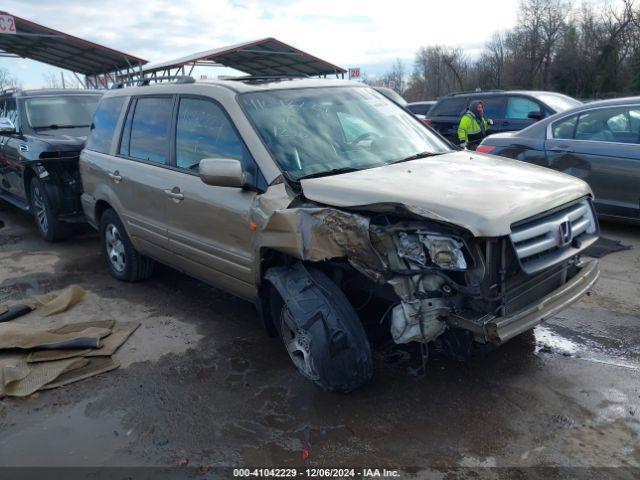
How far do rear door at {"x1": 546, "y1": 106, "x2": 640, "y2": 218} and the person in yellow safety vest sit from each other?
3.43 meters

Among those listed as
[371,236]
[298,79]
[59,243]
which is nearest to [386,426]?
[371,236]

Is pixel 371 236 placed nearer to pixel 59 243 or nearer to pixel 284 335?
pixel 284 335

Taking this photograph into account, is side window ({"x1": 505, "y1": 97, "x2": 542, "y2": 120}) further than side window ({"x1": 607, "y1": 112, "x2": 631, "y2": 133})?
Yes

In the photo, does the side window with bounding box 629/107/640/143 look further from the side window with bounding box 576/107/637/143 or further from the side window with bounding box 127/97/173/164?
the side window with bounding box 127/97/173/164

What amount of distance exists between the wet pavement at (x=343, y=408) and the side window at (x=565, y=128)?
9.30 ft

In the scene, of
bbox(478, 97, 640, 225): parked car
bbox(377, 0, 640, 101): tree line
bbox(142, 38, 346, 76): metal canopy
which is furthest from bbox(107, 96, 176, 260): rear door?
bbox(377, 0, 640, 101): tree line

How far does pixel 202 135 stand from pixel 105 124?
6.67 ft

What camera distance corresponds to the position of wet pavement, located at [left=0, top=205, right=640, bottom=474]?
2.89m

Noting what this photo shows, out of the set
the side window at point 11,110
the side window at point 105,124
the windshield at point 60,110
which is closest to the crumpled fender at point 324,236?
the side window at point 105,124

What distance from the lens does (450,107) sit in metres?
12.2

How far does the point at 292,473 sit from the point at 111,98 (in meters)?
4.40

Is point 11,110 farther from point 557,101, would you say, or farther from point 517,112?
point 557,101

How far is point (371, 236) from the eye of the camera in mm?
2990

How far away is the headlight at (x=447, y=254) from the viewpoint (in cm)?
284
